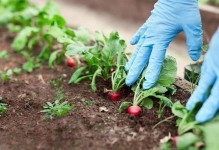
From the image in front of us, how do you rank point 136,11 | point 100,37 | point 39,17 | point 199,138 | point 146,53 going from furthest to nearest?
point 136,11 < point 39,17 < point 100,37 < point 146,53 < point 199,138

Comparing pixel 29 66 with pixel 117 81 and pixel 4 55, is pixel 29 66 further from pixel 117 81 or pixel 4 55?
pixel 117 81

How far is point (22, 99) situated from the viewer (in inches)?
98.3

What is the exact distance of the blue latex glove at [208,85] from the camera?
6.18ft

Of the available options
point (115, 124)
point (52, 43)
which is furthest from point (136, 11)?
point (115, 124)

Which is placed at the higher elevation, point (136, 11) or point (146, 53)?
point (136, 11)

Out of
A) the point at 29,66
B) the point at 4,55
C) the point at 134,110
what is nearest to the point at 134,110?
the point at 134,110

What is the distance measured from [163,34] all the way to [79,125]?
75 cm

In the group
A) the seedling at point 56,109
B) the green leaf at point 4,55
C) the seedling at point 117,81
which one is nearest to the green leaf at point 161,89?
the seedling at point 117,81

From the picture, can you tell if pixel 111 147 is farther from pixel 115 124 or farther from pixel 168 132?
pixel 168 132

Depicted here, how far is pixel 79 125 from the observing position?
2.14 m

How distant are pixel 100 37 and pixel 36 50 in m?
0.86

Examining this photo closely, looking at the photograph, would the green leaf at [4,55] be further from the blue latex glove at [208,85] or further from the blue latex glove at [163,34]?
the blue latex glove at [208,85]

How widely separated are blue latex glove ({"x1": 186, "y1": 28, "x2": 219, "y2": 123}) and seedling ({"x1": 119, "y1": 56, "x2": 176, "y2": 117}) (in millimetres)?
267

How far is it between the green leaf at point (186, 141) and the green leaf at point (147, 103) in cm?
45
